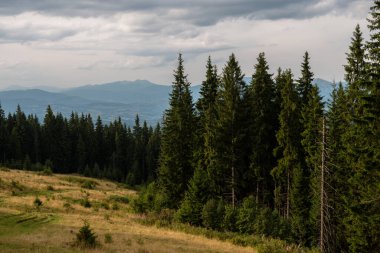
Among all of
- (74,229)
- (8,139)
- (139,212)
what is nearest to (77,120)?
(8,139)

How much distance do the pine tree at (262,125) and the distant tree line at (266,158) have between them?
0.11 meters

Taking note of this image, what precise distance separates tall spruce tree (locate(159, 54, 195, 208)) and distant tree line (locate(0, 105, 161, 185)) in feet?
167

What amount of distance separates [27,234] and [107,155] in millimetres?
98267

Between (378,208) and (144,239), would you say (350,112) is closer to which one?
(378,208)

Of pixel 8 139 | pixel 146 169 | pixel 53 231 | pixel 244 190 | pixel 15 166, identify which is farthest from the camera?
pixel 146 169

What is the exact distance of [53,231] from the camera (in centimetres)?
2677

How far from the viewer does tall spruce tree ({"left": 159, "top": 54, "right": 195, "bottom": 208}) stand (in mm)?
48562

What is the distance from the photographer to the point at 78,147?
367 feet

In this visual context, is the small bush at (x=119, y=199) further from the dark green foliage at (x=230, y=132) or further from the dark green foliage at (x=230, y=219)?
the dark green foliage at (x=230, y=219)

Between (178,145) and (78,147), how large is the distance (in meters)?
69.3

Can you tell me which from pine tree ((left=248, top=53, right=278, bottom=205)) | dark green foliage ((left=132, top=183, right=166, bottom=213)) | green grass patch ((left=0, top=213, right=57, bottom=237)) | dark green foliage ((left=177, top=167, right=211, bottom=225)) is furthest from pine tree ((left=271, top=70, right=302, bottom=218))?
green grass patch ((left=0, top=213, right=57, bottom=237))

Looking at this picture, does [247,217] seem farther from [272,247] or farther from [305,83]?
[305,83]

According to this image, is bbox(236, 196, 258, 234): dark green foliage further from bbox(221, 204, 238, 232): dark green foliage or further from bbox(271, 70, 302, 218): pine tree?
bbox(271, 70, 302, 218): pine tree

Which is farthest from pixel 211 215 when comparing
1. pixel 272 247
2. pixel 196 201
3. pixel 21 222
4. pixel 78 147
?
pixel 78 147
